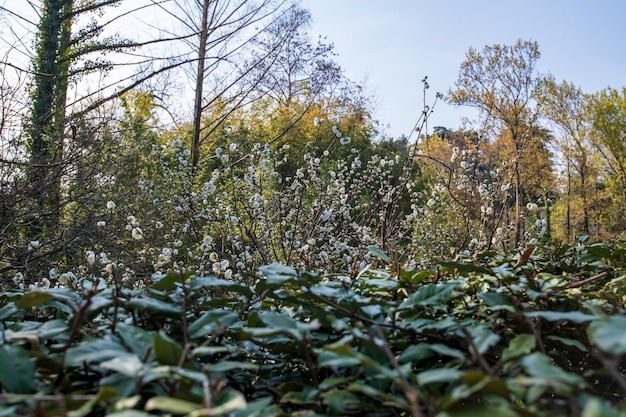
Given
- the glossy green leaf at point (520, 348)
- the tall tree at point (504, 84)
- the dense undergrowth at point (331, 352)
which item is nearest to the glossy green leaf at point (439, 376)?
the dense undergrowth at point (331, 352)

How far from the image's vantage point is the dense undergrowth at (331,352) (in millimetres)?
557

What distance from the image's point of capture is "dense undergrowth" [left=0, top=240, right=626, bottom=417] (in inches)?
21.9

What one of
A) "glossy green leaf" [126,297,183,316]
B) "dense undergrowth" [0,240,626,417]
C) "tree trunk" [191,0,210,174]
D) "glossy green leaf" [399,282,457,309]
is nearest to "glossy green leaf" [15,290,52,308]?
"dense undergrowth" [0,240,626,417]

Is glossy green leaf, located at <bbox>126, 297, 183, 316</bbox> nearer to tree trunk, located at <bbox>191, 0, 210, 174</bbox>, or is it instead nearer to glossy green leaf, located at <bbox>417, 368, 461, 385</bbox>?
glossy green leaf, located at <bbox>417, 368, 461, 385</bbox>

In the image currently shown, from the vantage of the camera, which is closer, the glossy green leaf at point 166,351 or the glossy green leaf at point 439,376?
the glossy green leaf at point 439,376

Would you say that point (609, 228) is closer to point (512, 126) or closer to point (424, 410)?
point (512, 126)

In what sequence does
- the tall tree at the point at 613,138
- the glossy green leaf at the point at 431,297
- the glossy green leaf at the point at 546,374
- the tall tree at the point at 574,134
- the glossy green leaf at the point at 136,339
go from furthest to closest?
1. the tall tree at the point at 574,134
2. the tall tree at the point at 613,138
3. the glossy green leaf at the point at 431,297
4. the glossy green leaf at the point at 136,339
5. the glossy green leaf at the point at 546,374

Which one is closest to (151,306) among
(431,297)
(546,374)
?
(431,297)

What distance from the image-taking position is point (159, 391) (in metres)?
0.68

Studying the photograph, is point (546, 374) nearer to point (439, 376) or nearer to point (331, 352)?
point (439, 376)

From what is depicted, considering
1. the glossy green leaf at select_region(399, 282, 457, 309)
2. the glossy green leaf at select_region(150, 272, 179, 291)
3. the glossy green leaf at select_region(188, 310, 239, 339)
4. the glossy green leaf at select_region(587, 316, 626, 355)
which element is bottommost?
the glossy green leaf at select_region(188, 310, 239, 339)

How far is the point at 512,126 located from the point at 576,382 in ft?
61.4

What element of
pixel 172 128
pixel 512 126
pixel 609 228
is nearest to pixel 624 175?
pixel 609 228

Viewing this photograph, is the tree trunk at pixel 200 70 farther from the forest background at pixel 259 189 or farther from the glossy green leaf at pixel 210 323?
the glossy green leaf at pixel 210 323
